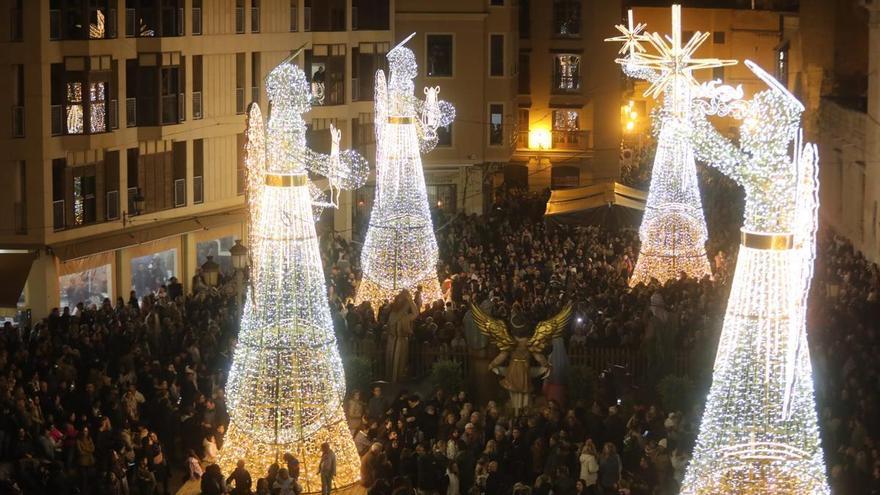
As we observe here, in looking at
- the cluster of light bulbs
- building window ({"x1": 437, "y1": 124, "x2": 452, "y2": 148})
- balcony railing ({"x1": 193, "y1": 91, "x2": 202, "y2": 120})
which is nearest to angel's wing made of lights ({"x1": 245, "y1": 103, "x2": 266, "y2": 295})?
the cluster of light bulbs

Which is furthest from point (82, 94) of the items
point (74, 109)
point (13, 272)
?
point (13, 272)

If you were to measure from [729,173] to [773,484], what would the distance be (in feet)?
12.4

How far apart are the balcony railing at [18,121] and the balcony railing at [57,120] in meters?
0.72

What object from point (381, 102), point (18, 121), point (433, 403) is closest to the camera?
point (433, 403)

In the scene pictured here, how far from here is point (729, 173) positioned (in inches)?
870

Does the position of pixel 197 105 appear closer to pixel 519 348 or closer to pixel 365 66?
A: pixel 365 66

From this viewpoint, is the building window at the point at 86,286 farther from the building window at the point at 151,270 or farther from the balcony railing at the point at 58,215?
the balcony railing at the point at 58,215

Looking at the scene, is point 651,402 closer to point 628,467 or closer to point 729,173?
point 628,467

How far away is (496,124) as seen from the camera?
187 ft

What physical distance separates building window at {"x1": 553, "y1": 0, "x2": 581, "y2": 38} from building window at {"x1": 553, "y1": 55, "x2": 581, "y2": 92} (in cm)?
80

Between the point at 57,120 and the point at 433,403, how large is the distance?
51.7ft

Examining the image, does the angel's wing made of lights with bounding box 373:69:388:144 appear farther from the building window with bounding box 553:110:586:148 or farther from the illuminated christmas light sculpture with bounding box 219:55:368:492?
the building window with bounding box 553:110:586:148

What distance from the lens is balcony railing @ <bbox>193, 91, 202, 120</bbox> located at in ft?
148

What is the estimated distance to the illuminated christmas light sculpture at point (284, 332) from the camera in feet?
82.3
